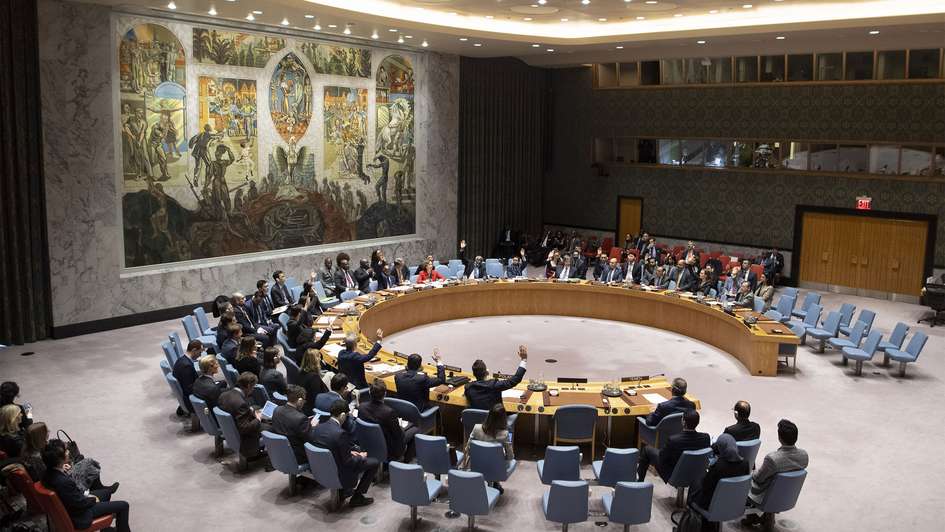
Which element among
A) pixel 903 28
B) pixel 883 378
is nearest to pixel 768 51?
pixel 903 28

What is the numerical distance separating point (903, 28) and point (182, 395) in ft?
44.1

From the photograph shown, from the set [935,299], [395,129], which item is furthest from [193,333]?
[935,299]

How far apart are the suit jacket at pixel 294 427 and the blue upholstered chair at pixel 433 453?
3.43ft

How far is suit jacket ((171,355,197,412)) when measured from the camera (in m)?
9.19

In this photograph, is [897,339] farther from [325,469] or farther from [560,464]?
[325,469]

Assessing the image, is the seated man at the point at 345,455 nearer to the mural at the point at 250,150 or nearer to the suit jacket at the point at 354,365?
the suit jacket at the point at 354,365

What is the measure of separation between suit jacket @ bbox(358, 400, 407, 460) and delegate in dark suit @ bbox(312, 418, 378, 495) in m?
0.35

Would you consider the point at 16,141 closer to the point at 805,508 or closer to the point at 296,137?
the point at 296,137

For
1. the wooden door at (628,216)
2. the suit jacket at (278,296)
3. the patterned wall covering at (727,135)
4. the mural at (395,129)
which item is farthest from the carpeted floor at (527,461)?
the wooden door at (628,216)

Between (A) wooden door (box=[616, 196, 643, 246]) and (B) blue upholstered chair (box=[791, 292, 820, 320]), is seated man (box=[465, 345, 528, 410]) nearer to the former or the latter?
(B) blue upholstered chair (box=[791, 292, 820, 320])

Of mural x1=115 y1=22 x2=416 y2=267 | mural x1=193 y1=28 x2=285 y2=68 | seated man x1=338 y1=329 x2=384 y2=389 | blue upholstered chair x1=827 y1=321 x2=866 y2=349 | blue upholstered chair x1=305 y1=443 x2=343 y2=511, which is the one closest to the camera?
blue upholstered chair x1=305 y1=443 x2=343 y2=511

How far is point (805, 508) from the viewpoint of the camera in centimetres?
794

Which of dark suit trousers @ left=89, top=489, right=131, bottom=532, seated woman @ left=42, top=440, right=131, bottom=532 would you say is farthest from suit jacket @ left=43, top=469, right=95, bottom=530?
dark suit trousers @ left=89, top=489, right=131, bottom=532

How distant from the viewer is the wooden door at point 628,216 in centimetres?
2303
